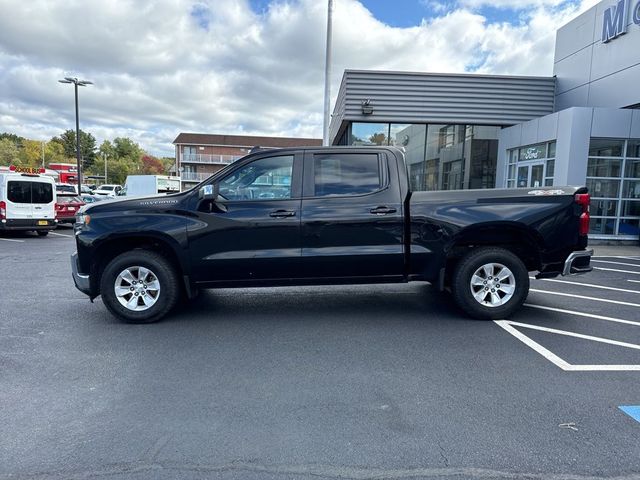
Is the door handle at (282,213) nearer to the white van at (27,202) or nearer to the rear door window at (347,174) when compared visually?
the rear door window at (347,174)

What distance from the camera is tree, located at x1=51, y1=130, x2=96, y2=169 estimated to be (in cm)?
10900

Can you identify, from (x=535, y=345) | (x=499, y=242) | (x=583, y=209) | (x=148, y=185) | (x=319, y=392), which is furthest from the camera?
(x=148, y=185)

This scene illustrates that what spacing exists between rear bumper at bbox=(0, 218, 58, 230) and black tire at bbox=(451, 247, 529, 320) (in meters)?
14.5

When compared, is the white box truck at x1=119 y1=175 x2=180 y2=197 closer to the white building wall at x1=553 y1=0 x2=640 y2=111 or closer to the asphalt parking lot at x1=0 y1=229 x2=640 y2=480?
the white building wall at x1=553 y1=0 x2=640 y2=111

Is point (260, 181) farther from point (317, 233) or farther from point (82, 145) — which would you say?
point (82, 145)

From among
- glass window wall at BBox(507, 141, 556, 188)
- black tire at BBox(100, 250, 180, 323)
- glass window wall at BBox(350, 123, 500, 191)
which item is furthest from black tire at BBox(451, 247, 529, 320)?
glass window wall at BBox(350, 123, 500, 191)

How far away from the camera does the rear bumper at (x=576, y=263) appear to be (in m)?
5.46

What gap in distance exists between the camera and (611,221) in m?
13.1

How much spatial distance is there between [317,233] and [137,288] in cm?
226

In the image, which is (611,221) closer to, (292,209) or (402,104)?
(402,104)

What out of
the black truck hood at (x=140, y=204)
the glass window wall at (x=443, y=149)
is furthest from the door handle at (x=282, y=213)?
the glass window wall at (x=443, y=149)

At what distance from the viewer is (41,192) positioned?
1512cm

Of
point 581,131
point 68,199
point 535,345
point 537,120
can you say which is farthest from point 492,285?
point 68,199

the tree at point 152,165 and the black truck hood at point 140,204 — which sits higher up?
the tree at point 152,165
